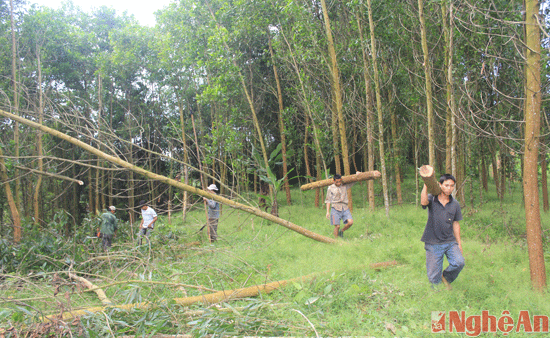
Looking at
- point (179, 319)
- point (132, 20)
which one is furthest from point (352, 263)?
point (132, 20)

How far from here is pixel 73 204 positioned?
16750 millimetres

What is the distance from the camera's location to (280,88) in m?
13.6

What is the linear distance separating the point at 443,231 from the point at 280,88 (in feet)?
34.2

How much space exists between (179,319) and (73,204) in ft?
51.5

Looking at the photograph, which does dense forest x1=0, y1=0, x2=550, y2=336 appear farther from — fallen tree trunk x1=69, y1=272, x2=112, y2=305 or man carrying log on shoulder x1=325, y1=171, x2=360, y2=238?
man carrying log on shoulder x1=325, y1=171, x2=360, y2=238

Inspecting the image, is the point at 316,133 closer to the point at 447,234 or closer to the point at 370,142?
the point at 370,142

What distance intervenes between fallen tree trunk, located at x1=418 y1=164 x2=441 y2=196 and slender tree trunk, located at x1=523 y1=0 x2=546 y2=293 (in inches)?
44.2

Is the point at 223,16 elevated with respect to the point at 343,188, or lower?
elevated

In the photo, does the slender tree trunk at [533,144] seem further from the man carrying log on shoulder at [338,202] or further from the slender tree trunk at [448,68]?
the slender tree trunk at [448,68]

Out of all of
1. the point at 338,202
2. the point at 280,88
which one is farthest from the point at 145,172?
the point at 280,88

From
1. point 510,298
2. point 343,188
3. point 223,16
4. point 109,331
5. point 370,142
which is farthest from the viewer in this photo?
point 223,16

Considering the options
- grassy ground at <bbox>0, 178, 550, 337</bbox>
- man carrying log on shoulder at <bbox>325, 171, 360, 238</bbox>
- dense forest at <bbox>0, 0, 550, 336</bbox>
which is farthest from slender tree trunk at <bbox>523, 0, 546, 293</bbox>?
man carrying log on shoulder at <bbox>325, 171, 360, 238</bbox>

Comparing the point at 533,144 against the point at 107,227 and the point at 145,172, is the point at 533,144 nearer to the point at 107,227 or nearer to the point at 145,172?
the point at 145,172

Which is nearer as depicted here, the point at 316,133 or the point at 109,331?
the point at 109,331
